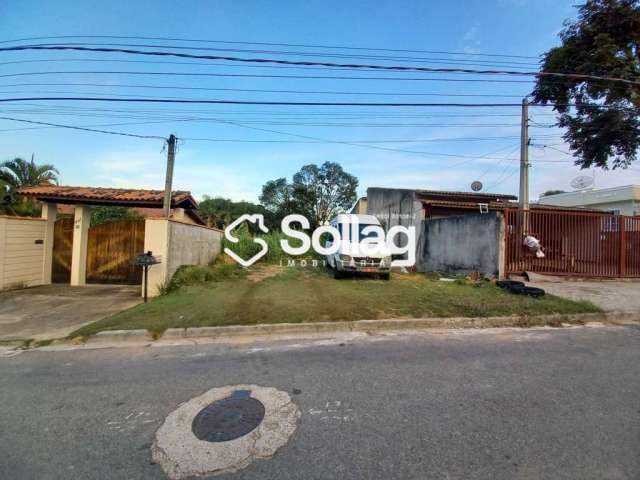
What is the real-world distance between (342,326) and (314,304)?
1.31 meters

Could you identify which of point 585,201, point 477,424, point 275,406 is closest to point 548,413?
point 477,424

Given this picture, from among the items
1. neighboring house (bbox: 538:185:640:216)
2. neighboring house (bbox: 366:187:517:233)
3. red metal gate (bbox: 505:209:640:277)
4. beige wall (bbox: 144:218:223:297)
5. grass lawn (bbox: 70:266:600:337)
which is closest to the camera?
grass lawn (bbox: 70:266:600:337)

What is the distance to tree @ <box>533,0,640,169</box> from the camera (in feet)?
33.5

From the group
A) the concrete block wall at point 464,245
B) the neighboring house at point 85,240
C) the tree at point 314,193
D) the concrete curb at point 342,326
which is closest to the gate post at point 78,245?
the neighboring house at point 85,240

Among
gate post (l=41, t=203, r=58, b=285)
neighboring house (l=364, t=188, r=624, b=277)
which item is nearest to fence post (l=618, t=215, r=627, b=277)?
neighboring house (l=364, t=188, r=624, b=277)

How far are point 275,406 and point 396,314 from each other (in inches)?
141

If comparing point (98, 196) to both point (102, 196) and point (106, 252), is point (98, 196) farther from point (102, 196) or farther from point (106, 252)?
point (106, 252)

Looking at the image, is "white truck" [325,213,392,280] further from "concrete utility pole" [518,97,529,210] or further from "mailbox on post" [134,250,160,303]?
"concrete utility pole" [518,97,529,210]

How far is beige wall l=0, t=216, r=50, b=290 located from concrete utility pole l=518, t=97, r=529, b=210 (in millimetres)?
16620

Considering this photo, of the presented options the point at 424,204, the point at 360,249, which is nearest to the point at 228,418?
the point at 360,249

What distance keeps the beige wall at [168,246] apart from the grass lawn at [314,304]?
0.68 m

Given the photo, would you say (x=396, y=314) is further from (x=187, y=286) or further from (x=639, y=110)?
(x=639, y=110)

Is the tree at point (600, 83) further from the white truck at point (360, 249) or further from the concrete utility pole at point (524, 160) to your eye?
the white truck at point (360, 249)

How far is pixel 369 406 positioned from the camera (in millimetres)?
2846
